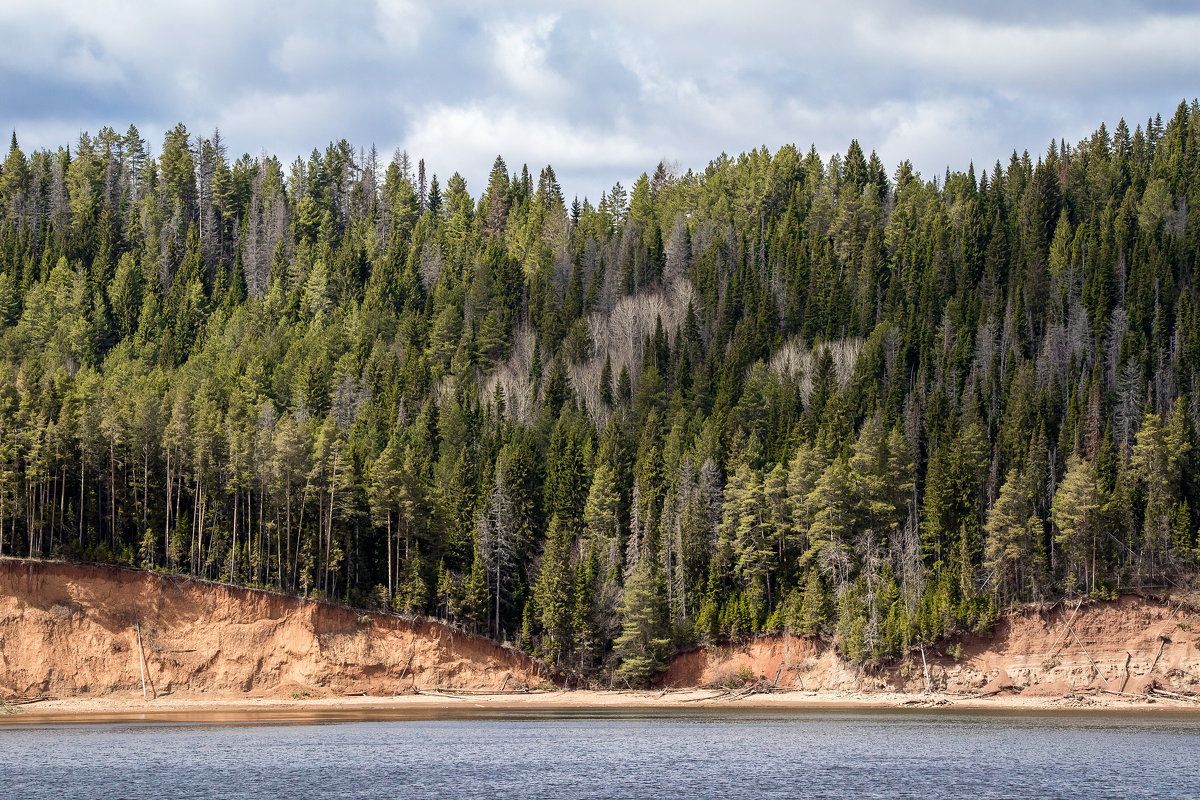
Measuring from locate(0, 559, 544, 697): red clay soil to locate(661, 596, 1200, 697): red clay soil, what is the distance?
2319cm

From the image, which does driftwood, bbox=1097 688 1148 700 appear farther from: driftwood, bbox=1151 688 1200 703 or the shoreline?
driftwood, bbox=1151 688 1200 703

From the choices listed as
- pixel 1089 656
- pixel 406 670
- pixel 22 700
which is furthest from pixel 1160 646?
pixel 22 700

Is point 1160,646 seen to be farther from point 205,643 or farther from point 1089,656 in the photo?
point 205,643

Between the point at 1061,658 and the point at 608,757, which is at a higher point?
the point at 1061,658

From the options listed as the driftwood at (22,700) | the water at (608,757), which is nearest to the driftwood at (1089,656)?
the water at (608,757)

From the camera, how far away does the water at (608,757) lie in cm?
4784

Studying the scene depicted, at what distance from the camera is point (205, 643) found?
84.7 m

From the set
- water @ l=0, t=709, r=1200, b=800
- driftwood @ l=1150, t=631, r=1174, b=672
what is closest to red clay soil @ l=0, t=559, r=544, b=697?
water @ l=0, t=709, r=1200, b=800

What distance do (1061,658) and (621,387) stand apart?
52539 millimetres

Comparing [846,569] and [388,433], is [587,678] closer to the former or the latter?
[846,569]

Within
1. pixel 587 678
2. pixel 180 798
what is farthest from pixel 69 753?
pixel 587 678

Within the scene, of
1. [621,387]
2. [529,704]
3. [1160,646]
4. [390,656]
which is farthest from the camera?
[621,387]

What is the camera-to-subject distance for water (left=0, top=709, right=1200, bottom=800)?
4784 centimetres

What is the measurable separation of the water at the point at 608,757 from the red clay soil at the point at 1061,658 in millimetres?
9034
